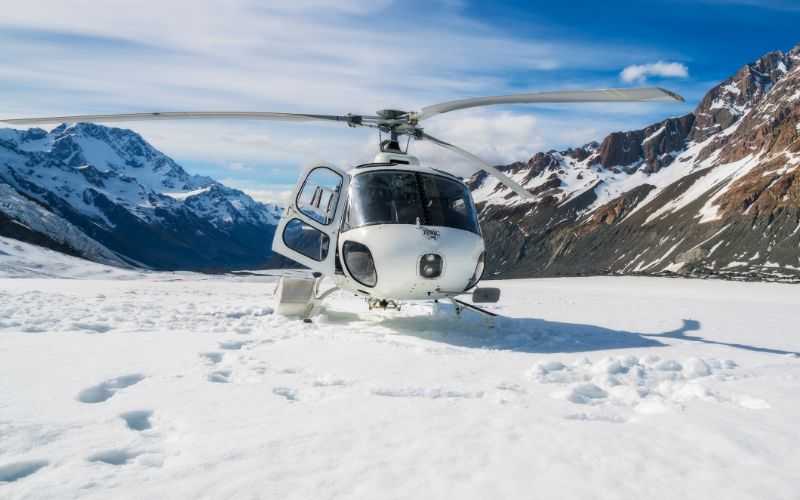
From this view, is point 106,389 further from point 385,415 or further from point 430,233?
point 430,233

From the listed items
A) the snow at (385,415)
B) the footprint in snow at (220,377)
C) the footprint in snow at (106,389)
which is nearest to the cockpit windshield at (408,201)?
the snow at (385,415)

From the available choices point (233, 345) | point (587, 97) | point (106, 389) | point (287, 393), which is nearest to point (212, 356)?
point (233, 345)

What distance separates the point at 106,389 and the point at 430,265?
4.85 meters

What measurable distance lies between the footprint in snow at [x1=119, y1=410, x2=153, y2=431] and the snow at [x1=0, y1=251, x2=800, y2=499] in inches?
0.5

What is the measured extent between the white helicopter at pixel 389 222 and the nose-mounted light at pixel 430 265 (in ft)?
0.05

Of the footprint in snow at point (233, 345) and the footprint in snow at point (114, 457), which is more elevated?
the footprint in snow at point (114, 457)

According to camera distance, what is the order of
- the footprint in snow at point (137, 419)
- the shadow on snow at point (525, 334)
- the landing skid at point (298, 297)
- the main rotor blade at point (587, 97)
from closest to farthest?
1. the footprint in snow at point (137, 419)
2. the main rotor blade at point (587, 97)
3. the shadow on snow at point (525, 334)
4. the landing skid at point (298, 297)

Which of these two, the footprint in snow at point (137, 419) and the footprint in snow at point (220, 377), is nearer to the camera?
the footprint in snow at point (137, 419)

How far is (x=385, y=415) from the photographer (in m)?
4.04

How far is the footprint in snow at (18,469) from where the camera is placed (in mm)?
2828

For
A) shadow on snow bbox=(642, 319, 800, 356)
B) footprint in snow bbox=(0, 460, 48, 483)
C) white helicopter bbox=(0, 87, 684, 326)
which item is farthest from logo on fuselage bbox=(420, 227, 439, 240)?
footprint in snow bbox=(0, 460, 48, 483)

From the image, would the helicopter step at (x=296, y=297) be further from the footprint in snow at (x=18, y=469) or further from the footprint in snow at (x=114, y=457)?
the footprint in snow at (x=18, y=469)

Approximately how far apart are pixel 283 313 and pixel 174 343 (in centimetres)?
348

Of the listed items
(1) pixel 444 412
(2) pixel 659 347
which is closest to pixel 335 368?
(1) pixel 444 412
